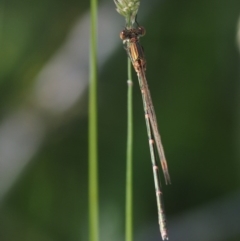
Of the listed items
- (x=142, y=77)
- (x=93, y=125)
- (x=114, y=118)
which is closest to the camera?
(x=93, y=125)

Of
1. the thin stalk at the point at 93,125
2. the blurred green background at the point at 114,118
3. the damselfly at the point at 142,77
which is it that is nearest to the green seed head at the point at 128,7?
the thin stalk at the point at 93,125

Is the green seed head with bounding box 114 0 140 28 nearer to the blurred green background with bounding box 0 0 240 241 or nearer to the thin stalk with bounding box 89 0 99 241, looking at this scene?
the thin stalk with bounding box 89 0 99 241

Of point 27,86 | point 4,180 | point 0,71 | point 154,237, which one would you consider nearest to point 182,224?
point 154,237

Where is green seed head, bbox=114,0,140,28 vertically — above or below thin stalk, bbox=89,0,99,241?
above

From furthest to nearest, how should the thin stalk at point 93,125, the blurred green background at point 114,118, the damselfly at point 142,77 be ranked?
the blurred green background at point 114,118 < the damselfly at point 142,77 < the thin stalk at point 93,125

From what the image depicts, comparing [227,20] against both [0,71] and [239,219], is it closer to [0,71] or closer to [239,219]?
[239,219]

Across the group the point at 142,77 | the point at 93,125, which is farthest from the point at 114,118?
the point at 93,125

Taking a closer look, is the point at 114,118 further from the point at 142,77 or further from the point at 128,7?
the point at 128,7

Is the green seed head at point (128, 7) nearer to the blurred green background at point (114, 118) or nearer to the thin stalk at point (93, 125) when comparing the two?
the thin stalk at point (93, 125)

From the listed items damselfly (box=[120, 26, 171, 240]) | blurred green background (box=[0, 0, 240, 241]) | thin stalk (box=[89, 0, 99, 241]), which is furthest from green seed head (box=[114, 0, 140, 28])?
blurred green background (box=[0, 0, 240, 241])
